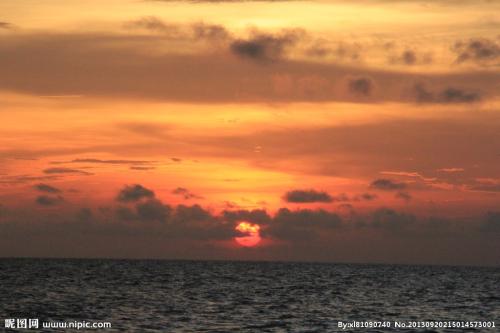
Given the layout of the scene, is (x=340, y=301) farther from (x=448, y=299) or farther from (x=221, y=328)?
(x=221, y=328)

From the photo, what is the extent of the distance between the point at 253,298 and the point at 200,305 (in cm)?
1472

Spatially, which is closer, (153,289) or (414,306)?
(414,306)

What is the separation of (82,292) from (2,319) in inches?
1578

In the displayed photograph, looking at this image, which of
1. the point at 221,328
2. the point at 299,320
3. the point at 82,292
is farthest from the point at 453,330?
the point at 82,292

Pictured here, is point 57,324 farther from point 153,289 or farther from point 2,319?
point 153,289

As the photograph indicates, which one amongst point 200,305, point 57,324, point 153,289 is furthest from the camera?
point 153,289

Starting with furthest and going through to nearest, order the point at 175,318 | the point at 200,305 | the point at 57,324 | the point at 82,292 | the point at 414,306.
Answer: the point at 82,292
the point at 414,306
the point at 200,305
the point at 175,318
the point at 57,324

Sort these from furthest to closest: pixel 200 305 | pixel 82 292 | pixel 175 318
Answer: pixel 82 292 → pixel 200 305 → pixel 175 318

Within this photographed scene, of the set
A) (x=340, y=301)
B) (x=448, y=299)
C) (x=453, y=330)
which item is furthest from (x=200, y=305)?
(x=448, y=299)

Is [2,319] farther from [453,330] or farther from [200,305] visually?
[453,330]

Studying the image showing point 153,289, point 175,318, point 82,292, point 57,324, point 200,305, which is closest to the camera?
point 57,324

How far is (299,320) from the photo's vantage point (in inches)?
3054

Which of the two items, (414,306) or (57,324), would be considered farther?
(414,306)

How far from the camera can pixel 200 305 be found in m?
91.0
